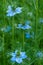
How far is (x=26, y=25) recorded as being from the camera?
213 centimetres

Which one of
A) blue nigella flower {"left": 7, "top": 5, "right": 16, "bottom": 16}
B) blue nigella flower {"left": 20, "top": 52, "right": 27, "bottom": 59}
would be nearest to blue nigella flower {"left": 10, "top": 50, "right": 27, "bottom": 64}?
blue nigella flower {"left": 20, "top": 52, "right": 27, "bottom": 59}

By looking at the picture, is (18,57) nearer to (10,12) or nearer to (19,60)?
(19,60)

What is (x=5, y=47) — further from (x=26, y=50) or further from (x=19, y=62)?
(x=19, y=62)

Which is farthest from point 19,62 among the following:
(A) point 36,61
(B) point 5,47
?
(B) point 5,47

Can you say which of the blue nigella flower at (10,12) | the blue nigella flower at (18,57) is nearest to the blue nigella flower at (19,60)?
the blue nigella flower at (18,57)

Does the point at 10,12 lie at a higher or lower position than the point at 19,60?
higher

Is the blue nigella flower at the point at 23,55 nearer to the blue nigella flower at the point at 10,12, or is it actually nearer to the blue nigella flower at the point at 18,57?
the blue nigella flower at the point at 18,57

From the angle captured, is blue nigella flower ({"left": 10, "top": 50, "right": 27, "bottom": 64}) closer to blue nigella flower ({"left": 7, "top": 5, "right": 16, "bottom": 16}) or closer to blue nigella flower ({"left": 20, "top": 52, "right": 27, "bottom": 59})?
blue nigella flower ({"left": 20, "top": 52, "right": 27, "bottom": 59})

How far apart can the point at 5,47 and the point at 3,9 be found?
42cm

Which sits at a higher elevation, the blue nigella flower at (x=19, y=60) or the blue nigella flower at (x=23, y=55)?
the blue nigella flower at (x=23, y=55)

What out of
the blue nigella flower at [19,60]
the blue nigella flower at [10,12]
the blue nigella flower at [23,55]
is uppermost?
the blue nigella flower at [10,12]

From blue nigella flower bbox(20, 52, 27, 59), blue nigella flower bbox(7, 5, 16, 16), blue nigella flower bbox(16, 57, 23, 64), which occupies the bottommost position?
blue nigella flower bbox(16, 57, 23, 64)

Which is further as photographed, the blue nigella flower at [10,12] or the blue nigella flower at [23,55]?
the blue nigella flower at [10,12]

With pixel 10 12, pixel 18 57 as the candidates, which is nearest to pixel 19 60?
pixel 18 57
